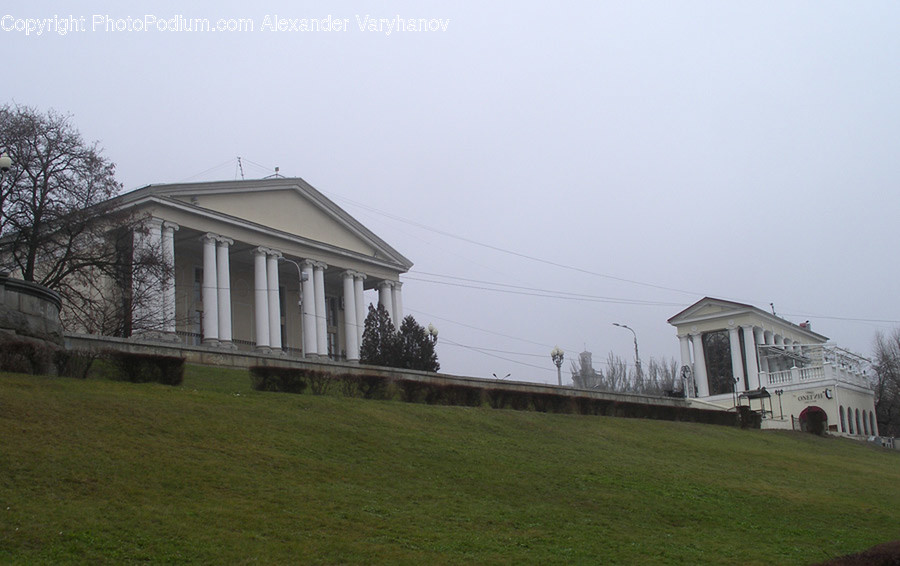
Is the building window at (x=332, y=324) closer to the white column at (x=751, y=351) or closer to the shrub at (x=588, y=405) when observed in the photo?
the white column at (x=751, y=351)

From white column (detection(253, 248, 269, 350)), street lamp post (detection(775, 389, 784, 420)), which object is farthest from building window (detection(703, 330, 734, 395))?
white column (detection(253, 248, 269, 350))

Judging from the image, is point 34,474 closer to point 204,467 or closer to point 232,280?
point 204,467

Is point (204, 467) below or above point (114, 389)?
Answer: below

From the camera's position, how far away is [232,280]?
5347cm

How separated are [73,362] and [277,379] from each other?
5328 mm

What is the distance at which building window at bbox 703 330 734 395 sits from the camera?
2746 inches

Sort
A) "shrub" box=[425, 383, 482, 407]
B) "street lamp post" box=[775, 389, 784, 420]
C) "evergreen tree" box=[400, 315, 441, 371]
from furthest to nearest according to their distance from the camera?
"street lamp post" box=[775, 389, 784, 420] < "evergreen tree" box=[400, 315, 441, 371] < "shrub" box=[425, 383, 482, 407]

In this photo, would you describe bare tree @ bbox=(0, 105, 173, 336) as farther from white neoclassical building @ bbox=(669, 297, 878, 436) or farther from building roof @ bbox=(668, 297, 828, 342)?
building roof @ bbox=(668, 297, 828, 342)

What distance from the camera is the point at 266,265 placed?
165 feet

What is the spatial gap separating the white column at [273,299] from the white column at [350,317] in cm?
530

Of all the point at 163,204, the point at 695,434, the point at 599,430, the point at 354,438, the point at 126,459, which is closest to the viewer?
the point at 126,459

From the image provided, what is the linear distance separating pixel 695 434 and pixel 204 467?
19883 millimetres

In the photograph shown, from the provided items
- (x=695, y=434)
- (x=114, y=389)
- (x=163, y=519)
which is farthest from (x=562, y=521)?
(x=695, y=434)

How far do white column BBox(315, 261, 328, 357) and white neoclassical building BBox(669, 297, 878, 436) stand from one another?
2297cm
